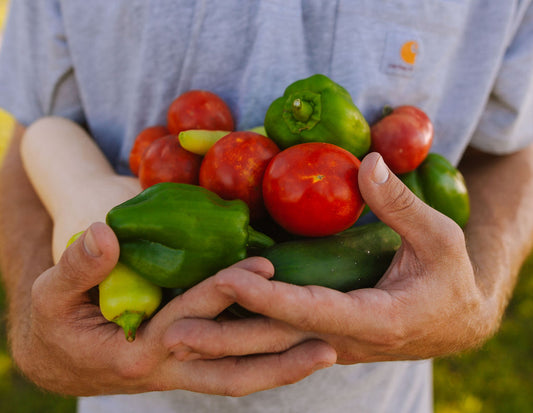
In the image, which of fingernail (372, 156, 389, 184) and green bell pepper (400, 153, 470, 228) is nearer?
fingernail (372, 156, 389, 184)

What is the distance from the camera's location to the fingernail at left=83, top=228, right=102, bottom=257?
37.9 inches

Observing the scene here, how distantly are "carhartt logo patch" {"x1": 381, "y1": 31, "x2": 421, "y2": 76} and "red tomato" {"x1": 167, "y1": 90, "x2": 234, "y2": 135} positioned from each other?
1.82 feet

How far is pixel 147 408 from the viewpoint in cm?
177

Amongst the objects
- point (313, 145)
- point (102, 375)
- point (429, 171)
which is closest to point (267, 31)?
point (313, 145)

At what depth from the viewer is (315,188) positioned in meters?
1.11

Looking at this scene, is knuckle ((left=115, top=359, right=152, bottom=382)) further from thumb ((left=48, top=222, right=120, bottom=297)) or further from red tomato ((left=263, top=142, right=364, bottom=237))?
red tomato ((left=263, top=142, right=364, bottom=237))

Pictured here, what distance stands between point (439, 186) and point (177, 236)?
2.87 ft

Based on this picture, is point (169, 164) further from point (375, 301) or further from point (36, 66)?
point (36, 66)

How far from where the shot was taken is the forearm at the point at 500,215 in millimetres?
1764

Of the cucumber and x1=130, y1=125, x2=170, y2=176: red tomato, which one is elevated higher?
x1=130, y1=125, x2=170, y2=176: red tomato

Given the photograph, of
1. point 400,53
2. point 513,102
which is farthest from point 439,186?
point 513,102

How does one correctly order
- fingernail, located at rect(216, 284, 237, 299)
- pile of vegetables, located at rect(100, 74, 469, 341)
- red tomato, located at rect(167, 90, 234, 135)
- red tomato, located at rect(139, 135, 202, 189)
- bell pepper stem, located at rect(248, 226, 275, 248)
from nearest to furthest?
1. fingernail, located at rect(216, 284, 237, 299)
2. pile of vegetables, located at rect(100, 74, 469, 341)
3. bell pepper stem, located at rect(248, 226, 275, 248)
4. red tomato, located at rect(139, 135, 202, 189)
5. red tomato, located at rect(167, 90, 234, 135)

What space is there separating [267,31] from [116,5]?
21.3 inches

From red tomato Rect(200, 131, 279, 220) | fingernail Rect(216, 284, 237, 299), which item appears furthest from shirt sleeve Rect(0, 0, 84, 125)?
fingernail Rect(216, 284, 237, 299)
